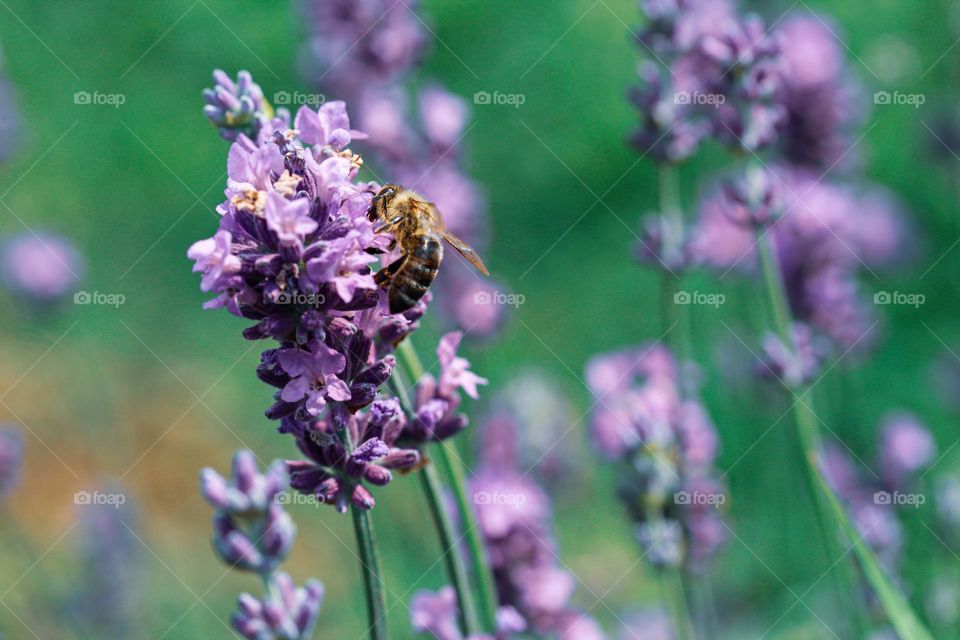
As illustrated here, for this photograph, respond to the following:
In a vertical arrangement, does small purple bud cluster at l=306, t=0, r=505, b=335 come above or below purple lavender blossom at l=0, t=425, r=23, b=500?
above

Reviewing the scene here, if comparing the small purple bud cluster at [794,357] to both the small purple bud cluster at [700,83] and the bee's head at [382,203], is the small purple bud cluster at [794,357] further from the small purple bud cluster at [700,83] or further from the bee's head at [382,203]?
the bee's head at [382,203]

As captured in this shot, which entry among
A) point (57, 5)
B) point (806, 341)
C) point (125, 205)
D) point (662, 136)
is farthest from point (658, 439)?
point (57, 5)

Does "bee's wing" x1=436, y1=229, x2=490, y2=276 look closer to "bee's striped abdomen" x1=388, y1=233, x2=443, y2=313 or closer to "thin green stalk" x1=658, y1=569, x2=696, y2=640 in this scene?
"bee's striped abdomen" x1=388, y1=233, x2=443, y2=313

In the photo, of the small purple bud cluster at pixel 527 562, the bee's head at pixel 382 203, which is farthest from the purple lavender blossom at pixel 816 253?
the bee's head at pixel 382 203

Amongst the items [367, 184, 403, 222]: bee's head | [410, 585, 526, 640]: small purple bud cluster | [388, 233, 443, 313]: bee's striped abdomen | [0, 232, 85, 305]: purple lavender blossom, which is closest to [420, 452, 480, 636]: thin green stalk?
[410, 585, 526, 640]: small purple bud cluster

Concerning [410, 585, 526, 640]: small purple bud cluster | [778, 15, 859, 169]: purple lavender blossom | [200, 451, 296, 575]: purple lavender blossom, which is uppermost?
[778, 15, 859, 169]: purple lavender blossom

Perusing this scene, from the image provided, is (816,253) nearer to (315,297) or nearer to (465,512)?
(465,512)
